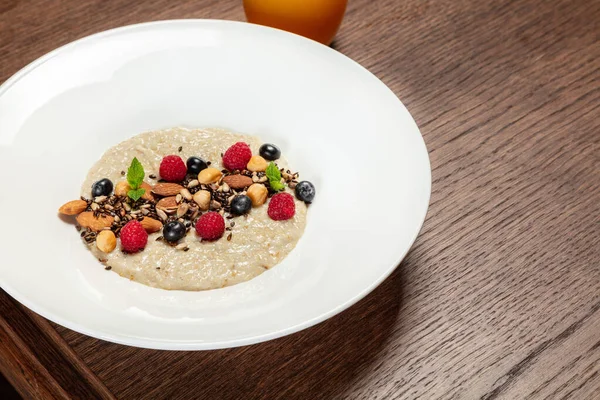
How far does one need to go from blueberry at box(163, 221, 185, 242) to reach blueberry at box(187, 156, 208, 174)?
6.0 inches

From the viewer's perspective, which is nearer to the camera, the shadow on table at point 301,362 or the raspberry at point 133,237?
the shadow on table at point 301,362

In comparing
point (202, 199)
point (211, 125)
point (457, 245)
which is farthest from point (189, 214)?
point (457, 245)

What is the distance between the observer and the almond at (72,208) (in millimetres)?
1053

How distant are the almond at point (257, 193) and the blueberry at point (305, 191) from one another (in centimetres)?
6

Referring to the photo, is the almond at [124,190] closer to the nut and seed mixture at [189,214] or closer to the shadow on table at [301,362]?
the nut and seed mixture at [189,214]

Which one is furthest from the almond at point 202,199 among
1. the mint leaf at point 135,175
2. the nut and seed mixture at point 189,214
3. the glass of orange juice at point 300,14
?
the glass of orange juice at point 300,14

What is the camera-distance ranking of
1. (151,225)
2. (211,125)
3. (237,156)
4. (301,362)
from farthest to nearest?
1. (211,125)
2. (237,156)
3. (151,225)
4. (301,362)

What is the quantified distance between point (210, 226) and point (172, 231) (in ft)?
0.21

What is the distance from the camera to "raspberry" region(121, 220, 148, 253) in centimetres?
103

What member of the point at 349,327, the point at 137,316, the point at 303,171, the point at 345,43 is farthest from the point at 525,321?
the point at 345,43

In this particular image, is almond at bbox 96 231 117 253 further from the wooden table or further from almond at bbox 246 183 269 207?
almond at bbox 246 183 269 207

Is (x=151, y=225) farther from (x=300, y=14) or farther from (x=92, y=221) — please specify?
(x=300, y=14)

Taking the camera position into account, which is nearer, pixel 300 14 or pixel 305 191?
pixel 305 191

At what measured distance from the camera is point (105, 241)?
102cm
